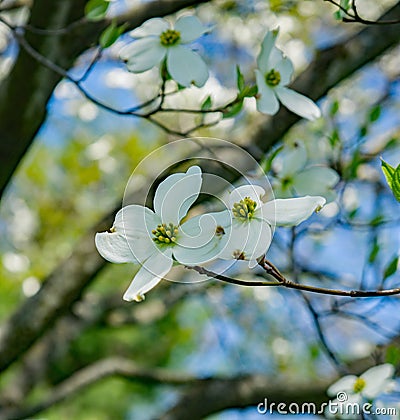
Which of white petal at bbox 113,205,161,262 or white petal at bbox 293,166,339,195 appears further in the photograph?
white petal at bbox 293,166,339,195

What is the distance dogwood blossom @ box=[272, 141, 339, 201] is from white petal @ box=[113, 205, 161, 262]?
0.96 feet

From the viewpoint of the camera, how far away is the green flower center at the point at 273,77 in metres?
0.64

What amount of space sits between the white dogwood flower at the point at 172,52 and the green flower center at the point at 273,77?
67 mm

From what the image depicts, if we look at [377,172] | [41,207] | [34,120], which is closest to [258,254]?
[34,120]

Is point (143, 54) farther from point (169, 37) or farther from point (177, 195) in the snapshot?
point (177, 195)

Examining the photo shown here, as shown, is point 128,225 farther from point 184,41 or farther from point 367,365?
point 367,365

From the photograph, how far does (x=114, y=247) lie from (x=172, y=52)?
0.27m

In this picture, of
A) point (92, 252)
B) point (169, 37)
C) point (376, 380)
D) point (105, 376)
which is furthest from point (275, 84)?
point (105, 376)

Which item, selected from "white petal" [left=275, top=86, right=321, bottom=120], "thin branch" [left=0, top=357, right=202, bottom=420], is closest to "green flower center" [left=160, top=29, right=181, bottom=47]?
"white petal" [left=275, top=86, right=321, bottom=120]

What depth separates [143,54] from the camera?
2.09ft

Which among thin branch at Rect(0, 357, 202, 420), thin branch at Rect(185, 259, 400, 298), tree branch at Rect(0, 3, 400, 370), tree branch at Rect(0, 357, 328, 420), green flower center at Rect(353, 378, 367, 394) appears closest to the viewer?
thin branch at Rect(185, 259, 400, 298)

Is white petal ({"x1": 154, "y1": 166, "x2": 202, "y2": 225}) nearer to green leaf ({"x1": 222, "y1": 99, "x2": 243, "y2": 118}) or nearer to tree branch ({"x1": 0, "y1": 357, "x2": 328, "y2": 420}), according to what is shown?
green leaf ({"x1": 222, "y1": 99, "x2": 243, "y2": 118})

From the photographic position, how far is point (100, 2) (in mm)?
662

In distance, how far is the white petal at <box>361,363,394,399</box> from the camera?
701mm
